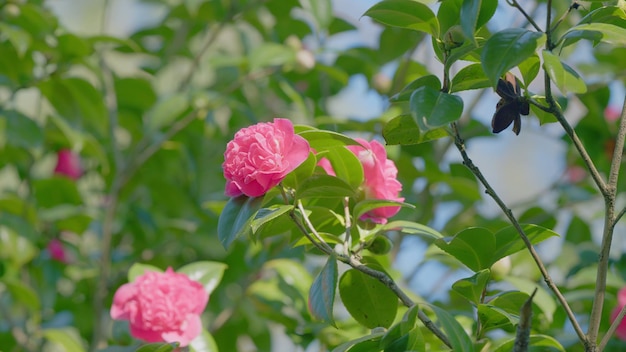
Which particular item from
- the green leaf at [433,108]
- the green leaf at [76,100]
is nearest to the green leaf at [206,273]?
the green leaf at [433,108]

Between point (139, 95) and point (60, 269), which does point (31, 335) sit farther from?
point (139, 95)

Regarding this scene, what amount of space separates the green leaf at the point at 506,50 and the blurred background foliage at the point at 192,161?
2.58 ft

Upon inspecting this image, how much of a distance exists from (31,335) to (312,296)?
3.31 ft

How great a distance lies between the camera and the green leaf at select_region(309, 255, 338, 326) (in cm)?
78

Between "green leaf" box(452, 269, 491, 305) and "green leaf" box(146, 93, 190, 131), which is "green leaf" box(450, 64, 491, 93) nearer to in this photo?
"green leaf" box(452, 269, 491, 305)

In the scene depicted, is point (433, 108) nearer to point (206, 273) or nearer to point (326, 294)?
point (326, 294)

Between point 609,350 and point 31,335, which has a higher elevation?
point 609,350

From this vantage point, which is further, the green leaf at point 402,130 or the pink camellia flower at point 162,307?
the pink camellia flower at point 162,307

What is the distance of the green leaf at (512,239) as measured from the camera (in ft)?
2.75

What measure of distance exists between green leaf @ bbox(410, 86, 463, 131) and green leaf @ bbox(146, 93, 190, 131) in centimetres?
98

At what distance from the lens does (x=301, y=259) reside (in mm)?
1700

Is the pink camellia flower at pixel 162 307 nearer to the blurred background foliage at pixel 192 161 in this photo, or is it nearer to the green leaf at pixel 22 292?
the blurred background foliage at pixel 192 161

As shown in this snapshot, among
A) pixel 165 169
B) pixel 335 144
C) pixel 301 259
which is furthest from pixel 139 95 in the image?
pixel 335 144

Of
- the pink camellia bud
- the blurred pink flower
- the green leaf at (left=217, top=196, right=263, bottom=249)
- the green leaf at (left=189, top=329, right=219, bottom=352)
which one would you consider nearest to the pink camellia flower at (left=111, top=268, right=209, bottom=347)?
the green leaf at (left=189, top=329, right=219, bottom=352)
